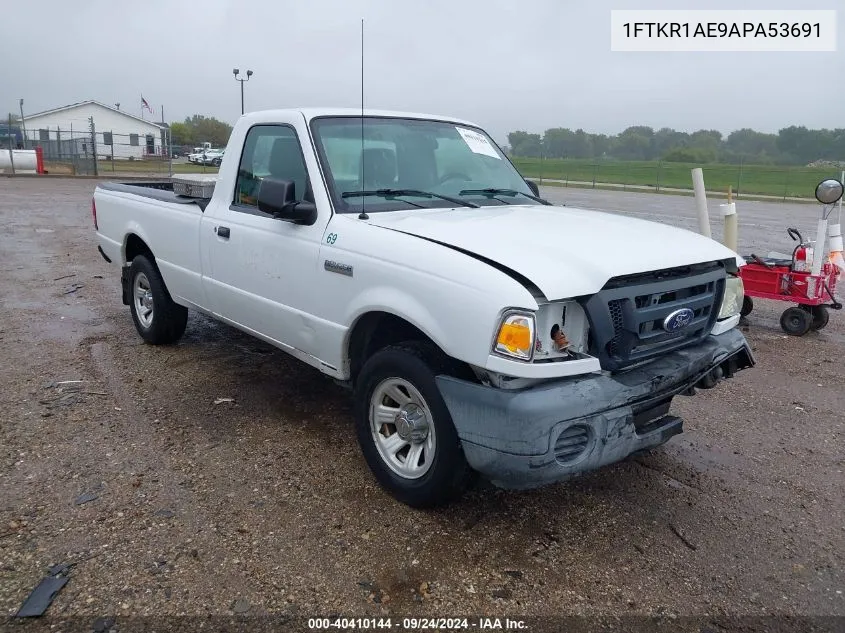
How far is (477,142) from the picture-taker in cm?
505

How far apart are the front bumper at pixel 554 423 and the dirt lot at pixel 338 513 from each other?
0.50m

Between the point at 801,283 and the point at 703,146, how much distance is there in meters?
49.4

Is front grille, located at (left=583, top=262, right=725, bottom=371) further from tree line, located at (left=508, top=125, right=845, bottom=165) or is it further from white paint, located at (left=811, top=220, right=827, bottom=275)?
tree line, located at (left=508, top=125, right=845, bottom=165)

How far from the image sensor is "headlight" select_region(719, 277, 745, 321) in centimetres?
396

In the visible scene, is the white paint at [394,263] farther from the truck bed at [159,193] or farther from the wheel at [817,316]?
the wheel at [817,316]

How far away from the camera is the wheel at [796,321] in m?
7.17

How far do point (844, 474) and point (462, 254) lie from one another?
8.99ft

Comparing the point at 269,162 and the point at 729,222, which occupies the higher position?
the point at 269,162

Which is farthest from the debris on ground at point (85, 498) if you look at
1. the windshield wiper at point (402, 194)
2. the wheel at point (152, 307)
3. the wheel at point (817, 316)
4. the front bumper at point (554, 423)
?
the wheel at point (817, 316)

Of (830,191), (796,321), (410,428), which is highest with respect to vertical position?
(830,191)

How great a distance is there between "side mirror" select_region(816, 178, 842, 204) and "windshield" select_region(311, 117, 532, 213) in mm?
3190

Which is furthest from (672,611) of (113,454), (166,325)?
(166,325)

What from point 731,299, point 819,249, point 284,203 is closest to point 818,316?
point 819,249

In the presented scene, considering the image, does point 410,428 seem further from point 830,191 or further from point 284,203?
point 830,191
